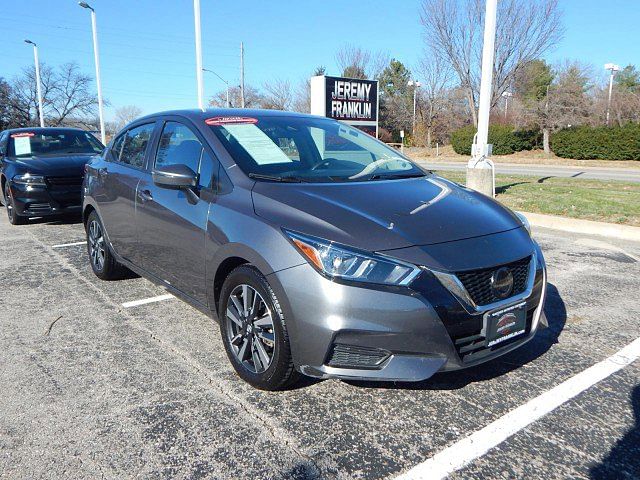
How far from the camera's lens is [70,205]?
8.18m

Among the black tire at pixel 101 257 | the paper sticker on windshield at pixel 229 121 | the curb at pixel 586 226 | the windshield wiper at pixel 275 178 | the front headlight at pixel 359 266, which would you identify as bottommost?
the curb at pixel 586 226

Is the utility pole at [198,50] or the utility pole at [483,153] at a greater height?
the utility pole at [198,50]

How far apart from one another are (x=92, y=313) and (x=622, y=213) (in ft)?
27.1

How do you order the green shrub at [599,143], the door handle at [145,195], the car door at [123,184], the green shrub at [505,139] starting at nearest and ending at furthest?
the door handle at [145,195] < the car door at [123,184] < the green shrub at [599,143] < the green shrub at [505,139]

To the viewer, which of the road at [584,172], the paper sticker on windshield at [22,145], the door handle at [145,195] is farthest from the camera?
the road at [584,172]

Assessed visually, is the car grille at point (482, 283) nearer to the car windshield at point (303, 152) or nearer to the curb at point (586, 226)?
the car windshield at point (303, 152)

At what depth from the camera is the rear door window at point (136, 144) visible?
4301mm

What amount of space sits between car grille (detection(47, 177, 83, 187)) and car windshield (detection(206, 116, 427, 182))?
17.8 ft

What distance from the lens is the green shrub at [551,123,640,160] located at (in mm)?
30672

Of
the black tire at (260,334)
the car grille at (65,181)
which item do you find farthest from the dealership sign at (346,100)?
the black tire at (260,334)

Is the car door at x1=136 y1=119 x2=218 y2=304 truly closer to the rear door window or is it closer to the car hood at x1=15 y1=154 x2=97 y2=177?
the rear door window

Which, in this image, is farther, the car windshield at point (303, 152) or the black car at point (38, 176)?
the black car at point (38, 176)

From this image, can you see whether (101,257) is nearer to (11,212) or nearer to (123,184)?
(123,184)

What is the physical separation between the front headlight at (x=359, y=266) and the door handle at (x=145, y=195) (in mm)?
Answer: 1886
